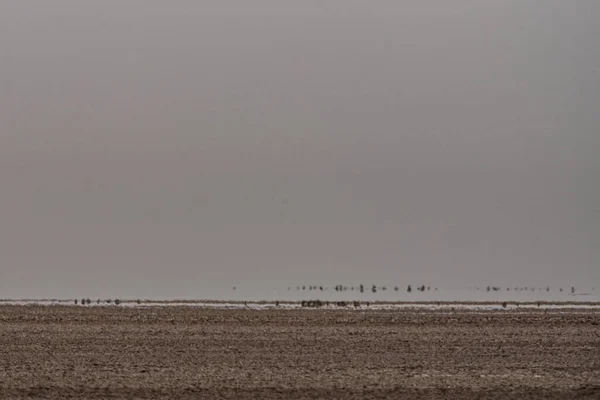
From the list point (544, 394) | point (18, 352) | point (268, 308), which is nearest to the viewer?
point (544, 394)

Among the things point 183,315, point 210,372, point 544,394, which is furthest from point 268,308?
point 544,394

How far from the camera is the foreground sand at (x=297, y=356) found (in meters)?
25.1

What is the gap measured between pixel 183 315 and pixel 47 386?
25.2m

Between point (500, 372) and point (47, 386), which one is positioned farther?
point (500, 372)

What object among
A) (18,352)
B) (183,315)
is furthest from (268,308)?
(18,352)

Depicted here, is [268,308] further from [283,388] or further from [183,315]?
[283,388]

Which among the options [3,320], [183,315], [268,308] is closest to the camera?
[3,320]

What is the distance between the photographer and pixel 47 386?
25.2 metres

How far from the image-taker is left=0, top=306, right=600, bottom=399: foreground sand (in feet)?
82.4

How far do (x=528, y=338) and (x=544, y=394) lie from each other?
14251 millimetres

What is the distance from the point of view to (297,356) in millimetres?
32219

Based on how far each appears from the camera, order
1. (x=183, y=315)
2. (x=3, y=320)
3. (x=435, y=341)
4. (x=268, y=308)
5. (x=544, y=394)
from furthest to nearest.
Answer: (x=268, y=308)
(x=183, y=315)
(x=3, y=320)
(x=435, y=341)
(x=544, y=394)

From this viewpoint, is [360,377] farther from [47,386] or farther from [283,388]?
[47,386]

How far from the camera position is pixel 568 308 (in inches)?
2413
